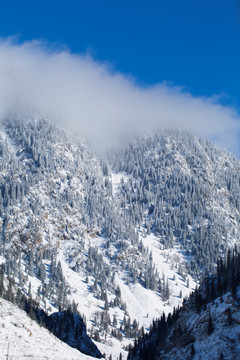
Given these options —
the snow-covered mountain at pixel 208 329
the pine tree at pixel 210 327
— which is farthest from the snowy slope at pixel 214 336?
the pine tree at pixel 210 327

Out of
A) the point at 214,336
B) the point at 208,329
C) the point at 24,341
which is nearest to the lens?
the point at 24,341

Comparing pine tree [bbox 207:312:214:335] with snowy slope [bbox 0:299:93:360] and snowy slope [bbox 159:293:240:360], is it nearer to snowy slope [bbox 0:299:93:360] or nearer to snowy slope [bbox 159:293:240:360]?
snowy slope [bbox 159:293:240:360]

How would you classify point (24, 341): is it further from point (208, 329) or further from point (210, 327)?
point (210, 327)

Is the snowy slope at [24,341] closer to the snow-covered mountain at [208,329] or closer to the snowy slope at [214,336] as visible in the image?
the snowy slope at [214,336]

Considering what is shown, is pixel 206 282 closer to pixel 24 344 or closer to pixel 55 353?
pixel 55 353

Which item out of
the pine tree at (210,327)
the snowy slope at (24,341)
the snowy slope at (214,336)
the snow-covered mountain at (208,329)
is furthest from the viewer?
the pine tree at (210,327)

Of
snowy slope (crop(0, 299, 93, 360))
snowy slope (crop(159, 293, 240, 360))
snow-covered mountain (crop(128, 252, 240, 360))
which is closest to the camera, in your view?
snowy slope (crop(0, 299, 93, 360))

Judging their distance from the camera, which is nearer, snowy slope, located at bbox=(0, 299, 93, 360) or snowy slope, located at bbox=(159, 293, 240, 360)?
snowy slope, located at bbox=(0, 299, 93, 360)

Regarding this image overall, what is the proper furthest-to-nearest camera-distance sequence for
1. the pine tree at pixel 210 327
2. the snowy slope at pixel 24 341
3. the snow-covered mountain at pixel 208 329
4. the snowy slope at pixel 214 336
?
the pine tree at pixel 210 327
the snow-covered mountain at pixel 208 329
the snowy slope at pixel 214 336
the snowy slope at pixel 24 341

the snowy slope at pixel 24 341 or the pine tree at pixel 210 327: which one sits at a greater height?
the pine tree at pixel 210 327

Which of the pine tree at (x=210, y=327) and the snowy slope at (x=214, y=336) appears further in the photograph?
the pine tree at (x=210, y=327)

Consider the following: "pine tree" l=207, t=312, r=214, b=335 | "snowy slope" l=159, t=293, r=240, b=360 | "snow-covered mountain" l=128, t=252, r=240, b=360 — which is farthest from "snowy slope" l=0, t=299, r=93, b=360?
"pine tree" l=207, t=312, r=214, b=335

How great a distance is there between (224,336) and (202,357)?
22.5 feet

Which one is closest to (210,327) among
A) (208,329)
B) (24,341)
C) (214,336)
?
(208,329)
